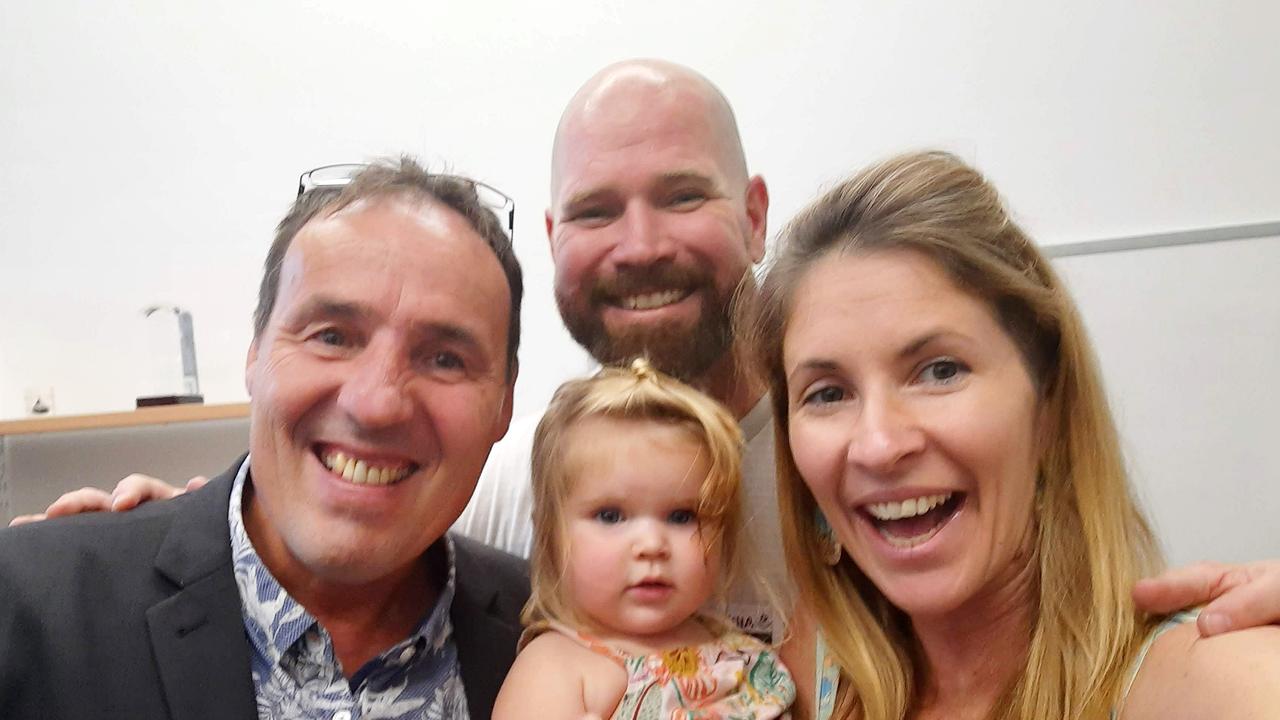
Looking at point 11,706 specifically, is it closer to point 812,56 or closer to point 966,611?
point 966,611

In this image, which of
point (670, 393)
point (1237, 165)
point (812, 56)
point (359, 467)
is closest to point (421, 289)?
point (359, 467)

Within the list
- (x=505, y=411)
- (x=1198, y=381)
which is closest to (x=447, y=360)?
(x=505, y=411)

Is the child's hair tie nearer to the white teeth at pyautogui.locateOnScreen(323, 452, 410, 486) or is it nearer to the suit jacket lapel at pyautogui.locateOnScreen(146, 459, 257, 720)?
the white teeth at pyautogui.locateOnScreen(323, 452, 410, 486)

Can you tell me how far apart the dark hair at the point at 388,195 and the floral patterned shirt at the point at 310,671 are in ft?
1.42

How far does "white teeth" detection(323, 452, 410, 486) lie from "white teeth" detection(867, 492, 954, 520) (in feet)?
2.56

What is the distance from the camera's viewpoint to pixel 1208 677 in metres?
0.97

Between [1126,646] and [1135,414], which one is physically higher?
[1126,646]

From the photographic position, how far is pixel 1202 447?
8.09 ft

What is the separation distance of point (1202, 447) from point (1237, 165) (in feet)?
2.73

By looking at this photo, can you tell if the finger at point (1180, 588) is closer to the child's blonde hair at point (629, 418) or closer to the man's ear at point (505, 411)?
the child's blonde hair at point (629, 418)

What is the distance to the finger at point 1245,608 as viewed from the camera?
99 cm

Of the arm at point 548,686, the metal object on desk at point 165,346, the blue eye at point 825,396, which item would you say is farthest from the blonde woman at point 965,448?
the metal object on desk at point 165,346

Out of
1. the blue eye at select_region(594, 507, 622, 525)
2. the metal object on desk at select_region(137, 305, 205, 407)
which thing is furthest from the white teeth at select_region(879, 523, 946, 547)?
the metal object on desk at select_region(137, 305, 205, 407)

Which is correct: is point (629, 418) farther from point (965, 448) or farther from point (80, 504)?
point (80, 504)
